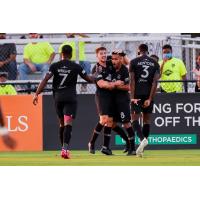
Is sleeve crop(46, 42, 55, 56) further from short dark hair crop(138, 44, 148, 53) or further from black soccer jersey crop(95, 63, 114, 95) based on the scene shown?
short dark hair crop(138, 44, 148, 53)

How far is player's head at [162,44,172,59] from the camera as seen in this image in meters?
17.7

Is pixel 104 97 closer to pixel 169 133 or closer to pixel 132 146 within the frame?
pixel 132 146

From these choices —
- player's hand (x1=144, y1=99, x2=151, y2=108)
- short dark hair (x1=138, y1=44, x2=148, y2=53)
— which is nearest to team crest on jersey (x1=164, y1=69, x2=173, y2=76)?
player's hand (x1=144, y1=99, x2=151, y2=108)

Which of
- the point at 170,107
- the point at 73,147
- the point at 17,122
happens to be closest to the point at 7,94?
the point at 17,122

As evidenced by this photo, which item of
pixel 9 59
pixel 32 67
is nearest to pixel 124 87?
pixel 32 67

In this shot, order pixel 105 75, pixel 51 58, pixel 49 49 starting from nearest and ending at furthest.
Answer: pixel 105 75, pixel 51 58, pixel 49 49

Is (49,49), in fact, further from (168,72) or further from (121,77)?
(121,77)

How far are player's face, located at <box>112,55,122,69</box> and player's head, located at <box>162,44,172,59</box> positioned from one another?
3670 mm

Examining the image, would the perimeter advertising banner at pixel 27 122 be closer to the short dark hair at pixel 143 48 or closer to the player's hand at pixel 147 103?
the player's hand at pixel 147 103

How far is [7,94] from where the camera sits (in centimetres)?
1791

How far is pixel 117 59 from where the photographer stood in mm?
14039

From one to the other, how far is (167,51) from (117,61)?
406 cm

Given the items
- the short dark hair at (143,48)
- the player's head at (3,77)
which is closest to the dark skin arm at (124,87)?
the short dark hair at (143,48)

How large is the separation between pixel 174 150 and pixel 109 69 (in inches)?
153
